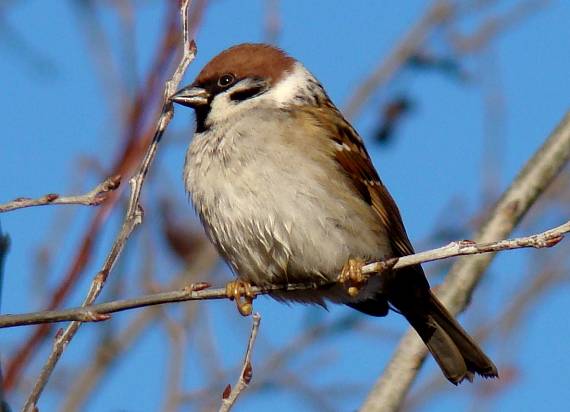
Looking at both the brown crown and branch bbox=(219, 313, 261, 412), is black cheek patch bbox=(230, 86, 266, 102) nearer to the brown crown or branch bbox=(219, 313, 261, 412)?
the brown crown

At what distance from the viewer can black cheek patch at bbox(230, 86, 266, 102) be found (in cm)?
377

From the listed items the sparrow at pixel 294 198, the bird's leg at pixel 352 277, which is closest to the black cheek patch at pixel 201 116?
the sparrow at pixel 294 198

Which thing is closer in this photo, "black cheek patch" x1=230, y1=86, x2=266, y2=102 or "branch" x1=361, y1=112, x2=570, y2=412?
"branch" x1=361, y1=112, x2=570, y2=412

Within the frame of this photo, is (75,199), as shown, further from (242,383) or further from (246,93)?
(246,93)

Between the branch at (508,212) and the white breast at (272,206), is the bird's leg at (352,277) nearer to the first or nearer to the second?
the white breast at (272,206)

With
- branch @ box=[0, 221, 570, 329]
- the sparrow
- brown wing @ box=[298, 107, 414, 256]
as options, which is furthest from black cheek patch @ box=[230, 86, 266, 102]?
branch @ box=[0, 221, 570, 329]

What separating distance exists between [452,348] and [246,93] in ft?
3.54

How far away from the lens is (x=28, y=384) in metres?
4.46

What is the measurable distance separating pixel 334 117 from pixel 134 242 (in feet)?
2.83

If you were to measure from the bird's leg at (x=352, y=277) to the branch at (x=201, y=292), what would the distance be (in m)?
0.52

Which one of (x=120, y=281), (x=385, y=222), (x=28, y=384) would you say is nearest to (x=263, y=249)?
(x=385, y=222)

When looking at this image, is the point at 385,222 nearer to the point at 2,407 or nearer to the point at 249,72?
the point at 249,72

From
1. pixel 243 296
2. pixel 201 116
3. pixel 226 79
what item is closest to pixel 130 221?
pixel 243 296

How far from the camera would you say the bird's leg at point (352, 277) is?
3311 millimetres
